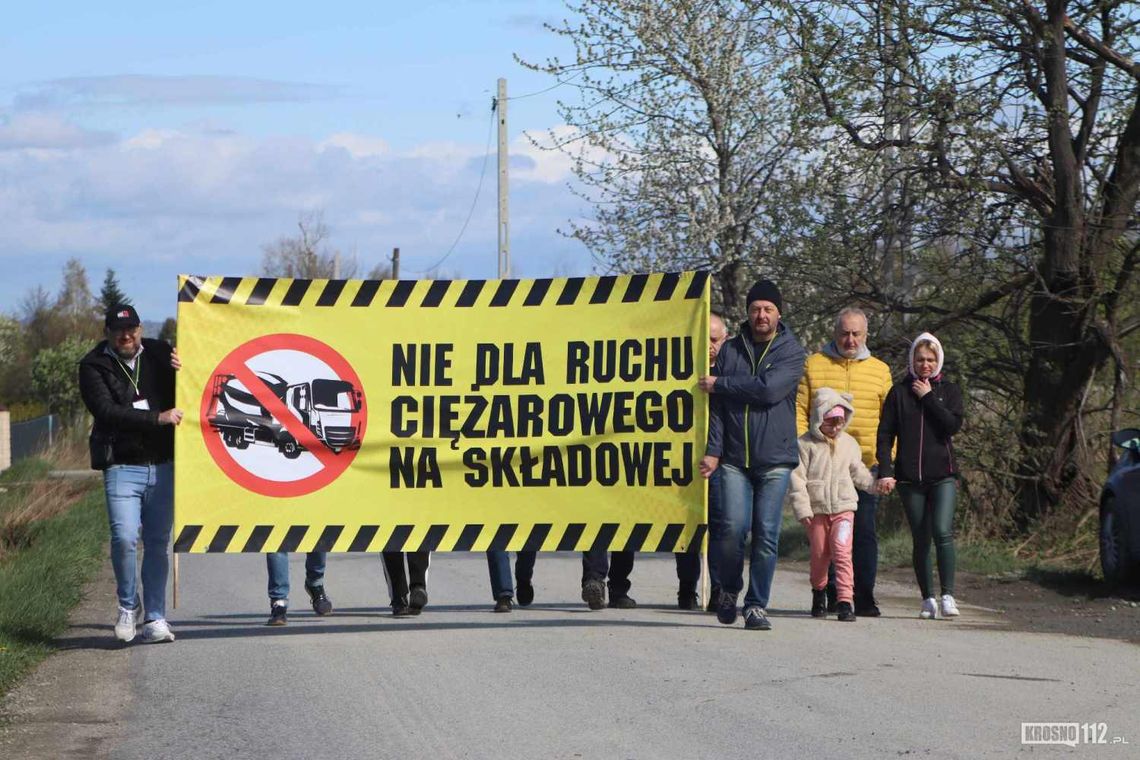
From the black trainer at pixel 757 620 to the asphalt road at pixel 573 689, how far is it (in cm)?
9

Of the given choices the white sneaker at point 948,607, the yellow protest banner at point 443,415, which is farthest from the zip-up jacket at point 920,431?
the yellow protest banner at point 443,415

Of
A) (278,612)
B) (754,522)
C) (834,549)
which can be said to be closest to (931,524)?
(834,549)

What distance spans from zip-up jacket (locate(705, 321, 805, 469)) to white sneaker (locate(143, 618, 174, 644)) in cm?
358

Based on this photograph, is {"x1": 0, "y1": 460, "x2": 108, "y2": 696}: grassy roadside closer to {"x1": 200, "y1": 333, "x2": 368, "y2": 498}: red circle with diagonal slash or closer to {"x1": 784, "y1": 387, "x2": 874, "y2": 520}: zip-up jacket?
{"x1": 200, "y1": 333, "x2": 368, "y2": 498}: red circle with diagonal slash

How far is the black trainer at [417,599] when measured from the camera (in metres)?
11.2

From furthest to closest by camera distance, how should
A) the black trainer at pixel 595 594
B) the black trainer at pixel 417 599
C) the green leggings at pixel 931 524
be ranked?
1. the black trainer at pixel 595 594
2. the black trainer at pixel 417 599
3. the green leggings at pixel 931 524

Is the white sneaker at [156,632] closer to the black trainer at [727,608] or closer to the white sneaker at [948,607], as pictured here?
the black trainer at [727,608]

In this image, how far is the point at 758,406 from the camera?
32.9 feet

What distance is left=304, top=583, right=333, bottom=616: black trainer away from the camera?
11461 millimetres

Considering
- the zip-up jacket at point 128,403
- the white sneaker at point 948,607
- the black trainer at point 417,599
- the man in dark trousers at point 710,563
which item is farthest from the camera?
the black trainer at point 417,599

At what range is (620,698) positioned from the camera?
771 centimetres

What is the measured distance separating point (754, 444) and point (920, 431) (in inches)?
57.9

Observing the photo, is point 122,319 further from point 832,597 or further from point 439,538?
point 832,597

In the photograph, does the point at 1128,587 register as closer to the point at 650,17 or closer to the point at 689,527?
the point at 689,527
